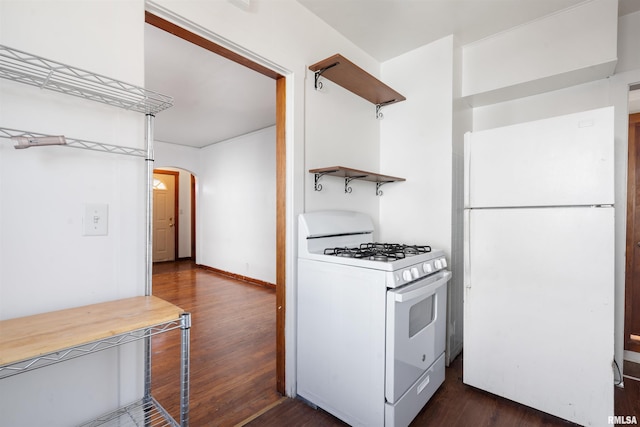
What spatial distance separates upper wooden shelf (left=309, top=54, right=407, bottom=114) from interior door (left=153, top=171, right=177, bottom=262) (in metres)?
6.50

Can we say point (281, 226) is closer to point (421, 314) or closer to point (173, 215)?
point (421, 314)

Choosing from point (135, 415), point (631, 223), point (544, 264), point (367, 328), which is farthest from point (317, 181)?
point (631, 223)

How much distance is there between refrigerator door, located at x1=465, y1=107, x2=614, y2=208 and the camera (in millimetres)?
1603

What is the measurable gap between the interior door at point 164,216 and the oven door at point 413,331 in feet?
23.2

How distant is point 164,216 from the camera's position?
748 centimetres

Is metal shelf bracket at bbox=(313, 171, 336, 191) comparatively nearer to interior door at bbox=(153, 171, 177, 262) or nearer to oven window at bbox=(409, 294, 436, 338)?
oven window at bbox=(409, 294, 436, 338)

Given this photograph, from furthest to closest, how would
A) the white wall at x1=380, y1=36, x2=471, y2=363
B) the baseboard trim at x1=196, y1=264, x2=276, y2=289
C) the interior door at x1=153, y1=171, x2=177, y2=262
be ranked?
the interior door at x1=153, y1=171, x2=177, y2=262
the baseboard trim at x1=196, y1=264, x2=276, y2=289
the white wall at x1=380, y1=36, x2=471, y2=363

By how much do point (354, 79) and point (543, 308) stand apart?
6.58 feet

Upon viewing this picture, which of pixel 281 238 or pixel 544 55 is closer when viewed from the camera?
pixel 281 238

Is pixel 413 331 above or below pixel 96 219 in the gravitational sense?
below

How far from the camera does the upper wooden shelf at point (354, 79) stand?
2003 millimetres

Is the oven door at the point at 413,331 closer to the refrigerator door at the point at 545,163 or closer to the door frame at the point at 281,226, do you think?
the refrigerator door at the point at 545,163

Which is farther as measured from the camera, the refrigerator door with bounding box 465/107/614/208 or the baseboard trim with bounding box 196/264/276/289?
the baseboard trim with bounding box 196/264/276/289

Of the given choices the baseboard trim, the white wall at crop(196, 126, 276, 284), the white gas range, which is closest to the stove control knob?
the white gas range
